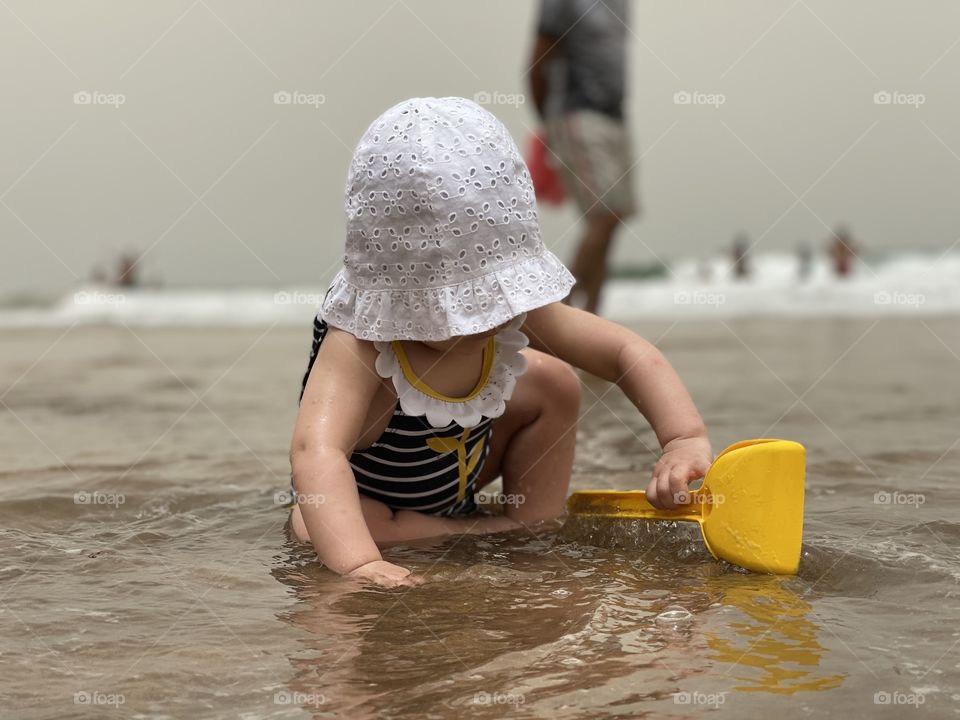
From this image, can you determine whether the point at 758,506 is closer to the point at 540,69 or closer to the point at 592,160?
the point at 592,160

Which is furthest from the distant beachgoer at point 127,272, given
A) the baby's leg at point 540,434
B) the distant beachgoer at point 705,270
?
the baby's leg at point 540,434

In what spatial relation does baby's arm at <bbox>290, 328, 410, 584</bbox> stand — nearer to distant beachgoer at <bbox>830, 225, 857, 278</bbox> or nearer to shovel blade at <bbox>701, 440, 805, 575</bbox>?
shovel blade at <bbox>701, 440, 805, 575</bbox>

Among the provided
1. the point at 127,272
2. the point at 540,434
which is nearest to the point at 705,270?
the point at 127,272

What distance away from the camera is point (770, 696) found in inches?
38.7

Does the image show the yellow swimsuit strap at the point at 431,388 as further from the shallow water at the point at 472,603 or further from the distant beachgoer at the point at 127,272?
the distant beachgoer at the point at 127,272

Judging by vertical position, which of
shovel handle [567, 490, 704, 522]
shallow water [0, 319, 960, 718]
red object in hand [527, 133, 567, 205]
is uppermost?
red object in hand [527, 133, 567, 205]

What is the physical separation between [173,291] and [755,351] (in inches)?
272

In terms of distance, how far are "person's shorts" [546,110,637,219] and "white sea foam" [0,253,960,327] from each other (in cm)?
432

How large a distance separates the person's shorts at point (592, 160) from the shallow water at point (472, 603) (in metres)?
1.77

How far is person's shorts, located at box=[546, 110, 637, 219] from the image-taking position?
418 cm

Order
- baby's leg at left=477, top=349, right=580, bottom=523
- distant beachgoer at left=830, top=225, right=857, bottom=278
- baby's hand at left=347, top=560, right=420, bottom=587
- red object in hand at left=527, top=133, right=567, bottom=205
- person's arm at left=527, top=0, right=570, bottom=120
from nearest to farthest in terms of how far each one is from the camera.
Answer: baby's hand at left=347, top=560, right=420, bottom=587, baby's leg at left=477, top=349, right=580, bottom=523, person's arm at left=527, top=0, right=570, bottom=120, red object in hand at left=527, top=133, right=567, bottom=205, distant beachgoer at left=830, top=225, right=857, bottom=278

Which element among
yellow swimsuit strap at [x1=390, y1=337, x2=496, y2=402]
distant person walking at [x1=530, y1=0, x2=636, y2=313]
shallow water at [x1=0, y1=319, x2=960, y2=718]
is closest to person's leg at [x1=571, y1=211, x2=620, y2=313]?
distant person walking at [x1=530, y1=0, x2=636, y2=313]

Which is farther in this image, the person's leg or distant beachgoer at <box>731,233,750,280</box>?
distant beachgoer at <box>731,233,750,280</box>

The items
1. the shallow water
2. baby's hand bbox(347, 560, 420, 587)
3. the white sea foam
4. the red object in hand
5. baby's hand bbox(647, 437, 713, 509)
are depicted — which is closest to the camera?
the shallow water
